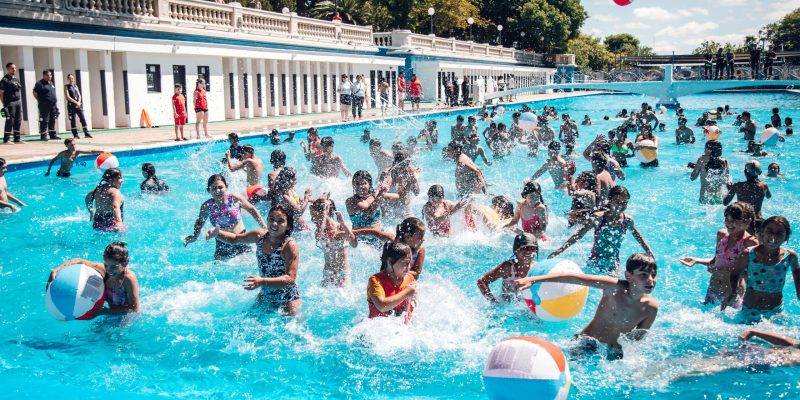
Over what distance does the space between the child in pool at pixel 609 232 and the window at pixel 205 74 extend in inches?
825

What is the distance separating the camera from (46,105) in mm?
17875

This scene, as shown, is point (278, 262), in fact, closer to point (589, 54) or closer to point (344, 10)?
point (344, 10)

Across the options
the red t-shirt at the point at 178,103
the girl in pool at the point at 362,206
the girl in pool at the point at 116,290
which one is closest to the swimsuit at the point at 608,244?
the girl in pool at the point at 362,206

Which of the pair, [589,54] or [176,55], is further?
[589,54]

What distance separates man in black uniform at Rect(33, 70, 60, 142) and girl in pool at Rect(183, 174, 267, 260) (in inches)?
474

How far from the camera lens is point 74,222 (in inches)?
441

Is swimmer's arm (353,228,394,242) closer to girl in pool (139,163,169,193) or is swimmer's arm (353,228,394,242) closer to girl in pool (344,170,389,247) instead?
girl in pool (344,170,389,247)

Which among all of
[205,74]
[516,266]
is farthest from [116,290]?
[205,74]

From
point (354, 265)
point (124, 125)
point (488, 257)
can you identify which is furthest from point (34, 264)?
point (124, 125)

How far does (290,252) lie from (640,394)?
10.6ft

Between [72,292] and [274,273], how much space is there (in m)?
1.75

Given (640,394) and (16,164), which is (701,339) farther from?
(16,164)

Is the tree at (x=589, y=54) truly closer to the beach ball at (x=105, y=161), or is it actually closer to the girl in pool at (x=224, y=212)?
the beach ball at (x=105, y=161)

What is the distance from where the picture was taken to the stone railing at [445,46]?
40.6 m
